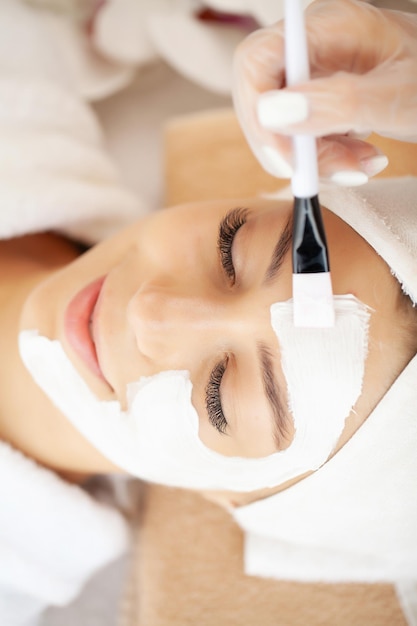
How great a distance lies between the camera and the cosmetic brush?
19.2 inches

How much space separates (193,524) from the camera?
1.12 metres

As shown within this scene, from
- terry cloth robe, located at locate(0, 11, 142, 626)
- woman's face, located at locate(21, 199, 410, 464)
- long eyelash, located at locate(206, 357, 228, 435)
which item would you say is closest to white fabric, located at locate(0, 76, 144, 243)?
terry cloth robe, located at locate(0, 11, 142, 626)

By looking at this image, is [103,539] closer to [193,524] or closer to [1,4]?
[193,524]

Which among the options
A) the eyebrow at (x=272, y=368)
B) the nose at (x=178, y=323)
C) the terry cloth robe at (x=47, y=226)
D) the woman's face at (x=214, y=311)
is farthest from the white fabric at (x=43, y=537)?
the eyebrow at (x=272, y=368)

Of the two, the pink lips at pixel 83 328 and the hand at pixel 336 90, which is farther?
the pink lips at pixel 83 328

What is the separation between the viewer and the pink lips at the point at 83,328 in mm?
807

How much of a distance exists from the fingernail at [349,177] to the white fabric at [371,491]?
0.31 feet

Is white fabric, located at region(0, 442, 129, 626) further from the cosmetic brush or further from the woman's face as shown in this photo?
the cosmetic brush

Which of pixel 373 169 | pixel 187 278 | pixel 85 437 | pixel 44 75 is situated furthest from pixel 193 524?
pixel 44 75

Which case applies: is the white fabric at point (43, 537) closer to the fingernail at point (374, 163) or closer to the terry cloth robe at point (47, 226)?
the terry cloth robe at point (47, 226)

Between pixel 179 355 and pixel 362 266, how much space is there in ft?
0.86

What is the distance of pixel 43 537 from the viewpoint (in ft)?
3.39

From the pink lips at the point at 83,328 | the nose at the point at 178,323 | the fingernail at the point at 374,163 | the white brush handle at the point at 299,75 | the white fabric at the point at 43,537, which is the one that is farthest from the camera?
the white fabric at the point at 43,537

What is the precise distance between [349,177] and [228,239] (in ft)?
0.68
